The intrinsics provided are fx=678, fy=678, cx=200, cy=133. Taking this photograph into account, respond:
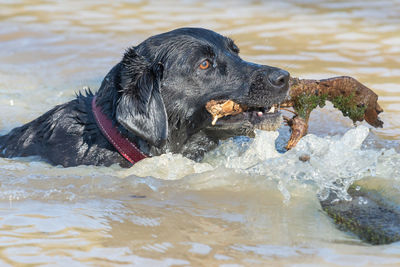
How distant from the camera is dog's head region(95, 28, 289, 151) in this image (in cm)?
485

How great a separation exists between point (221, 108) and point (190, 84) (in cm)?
29

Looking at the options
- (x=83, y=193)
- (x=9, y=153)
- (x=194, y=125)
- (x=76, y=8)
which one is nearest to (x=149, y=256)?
(x=83, y=193)

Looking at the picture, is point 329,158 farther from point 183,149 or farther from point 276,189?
point 183,149

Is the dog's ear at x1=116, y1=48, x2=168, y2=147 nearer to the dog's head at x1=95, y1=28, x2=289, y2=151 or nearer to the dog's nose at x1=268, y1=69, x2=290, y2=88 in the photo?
the dog's head at x1=95, y1=28, x2=289, y2=151

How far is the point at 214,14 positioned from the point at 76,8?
102 inches

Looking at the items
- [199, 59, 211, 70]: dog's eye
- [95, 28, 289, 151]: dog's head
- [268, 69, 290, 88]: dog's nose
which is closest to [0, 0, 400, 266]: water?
[95, 28, 289, 151]: dog's head

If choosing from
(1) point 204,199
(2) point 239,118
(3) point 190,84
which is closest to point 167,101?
(3) point 190,84

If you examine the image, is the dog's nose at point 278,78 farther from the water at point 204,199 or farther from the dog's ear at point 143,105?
the dog's ear at point 143,105

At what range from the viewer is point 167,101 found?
16.2 feet

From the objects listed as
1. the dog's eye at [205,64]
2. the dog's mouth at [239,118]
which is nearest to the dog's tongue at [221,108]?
the dog's mouth at [239,118]

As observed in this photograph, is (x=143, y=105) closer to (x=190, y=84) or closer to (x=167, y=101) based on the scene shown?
(x=167, y=101)

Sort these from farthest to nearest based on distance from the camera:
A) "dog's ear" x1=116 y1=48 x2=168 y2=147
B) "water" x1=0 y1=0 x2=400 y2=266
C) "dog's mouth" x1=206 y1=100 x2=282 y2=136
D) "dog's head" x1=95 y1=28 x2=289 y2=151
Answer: "dog's mouth" x1=206 y1=100 x2=282 y2=136 → "dog's head" x1=95 y1=28 x2=289 y2=151 → "dog's ear" x1=116 y1=48 x2=168 y2=147 → "water" x1=0 y1=0 x2=400 y2=266

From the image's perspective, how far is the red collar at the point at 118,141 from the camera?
193 inches

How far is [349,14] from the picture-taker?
1095 centimetres
